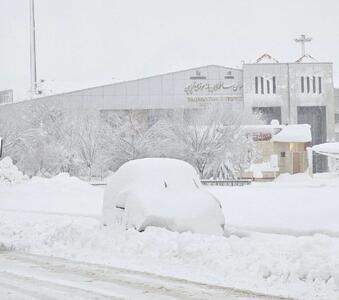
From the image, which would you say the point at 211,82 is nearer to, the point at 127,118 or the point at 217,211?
the point at 127,118

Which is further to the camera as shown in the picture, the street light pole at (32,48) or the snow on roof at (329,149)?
the street light pole at (32,48)

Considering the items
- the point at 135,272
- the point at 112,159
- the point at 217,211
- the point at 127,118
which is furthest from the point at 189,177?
the point at 127,118

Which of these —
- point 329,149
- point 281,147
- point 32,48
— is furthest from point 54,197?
point 32,48

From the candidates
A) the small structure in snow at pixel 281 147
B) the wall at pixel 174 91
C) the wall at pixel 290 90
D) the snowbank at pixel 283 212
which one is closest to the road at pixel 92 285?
the snowbank at pixel 283 212

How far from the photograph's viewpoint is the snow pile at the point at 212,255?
855cm

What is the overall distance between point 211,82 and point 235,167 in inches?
836

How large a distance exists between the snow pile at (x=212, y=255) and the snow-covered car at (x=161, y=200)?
30cm

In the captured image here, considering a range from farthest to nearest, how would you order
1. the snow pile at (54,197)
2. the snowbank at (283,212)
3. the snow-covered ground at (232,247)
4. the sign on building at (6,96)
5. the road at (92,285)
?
1. the sign on building at (6,96)
2. the snow pile at (54,197)
3. the snowbank at (283,212)
4. the snow-covered ground at (232,247)
5. the road at (92,285)

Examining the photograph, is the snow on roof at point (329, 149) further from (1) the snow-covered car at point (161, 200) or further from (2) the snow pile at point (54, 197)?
(1) the snow-covered car at point (161, 200)

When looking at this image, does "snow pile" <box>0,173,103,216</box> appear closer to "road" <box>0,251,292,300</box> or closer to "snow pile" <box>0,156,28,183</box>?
"snow pile" <box>0,156,28,183</box>

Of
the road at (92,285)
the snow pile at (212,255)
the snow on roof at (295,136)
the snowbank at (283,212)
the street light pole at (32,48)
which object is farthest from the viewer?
the street light pole at (32,48)

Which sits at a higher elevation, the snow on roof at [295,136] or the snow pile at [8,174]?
the snow on roof at [295,136]

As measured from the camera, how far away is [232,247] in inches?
416

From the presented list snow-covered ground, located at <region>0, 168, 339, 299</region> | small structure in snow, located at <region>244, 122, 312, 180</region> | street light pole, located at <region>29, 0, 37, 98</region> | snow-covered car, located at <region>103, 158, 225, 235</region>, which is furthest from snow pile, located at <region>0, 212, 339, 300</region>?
A: street light pole, located at <region>29, 0, 37, 98</region>
